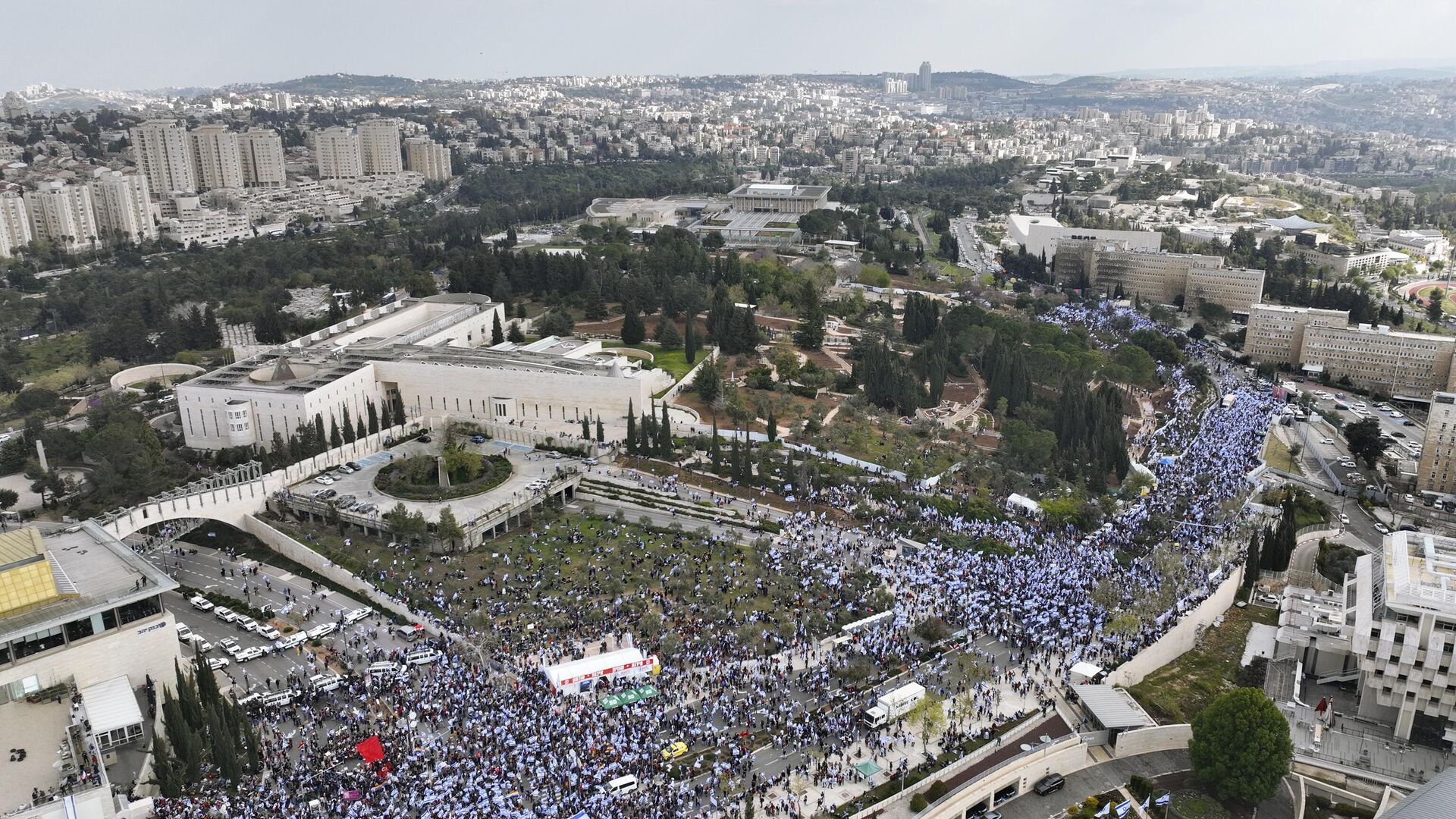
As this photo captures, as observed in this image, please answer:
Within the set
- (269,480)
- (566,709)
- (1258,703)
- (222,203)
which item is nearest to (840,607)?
(566,709)

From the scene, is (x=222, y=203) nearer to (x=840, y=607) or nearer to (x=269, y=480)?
(x=269, y=480)

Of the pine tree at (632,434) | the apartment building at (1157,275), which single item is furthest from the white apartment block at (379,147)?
the pine tree at (632,434)

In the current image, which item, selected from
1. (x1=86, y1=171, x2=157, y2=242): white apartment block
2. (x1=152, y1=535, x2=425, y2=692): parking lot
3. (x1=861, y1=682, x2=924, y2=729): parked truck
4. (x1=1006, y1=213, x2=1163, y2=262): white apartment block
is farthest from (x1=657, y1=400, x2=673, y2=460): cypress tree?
(x1=86, y1=171, x2=157, y2=242): white apartment block

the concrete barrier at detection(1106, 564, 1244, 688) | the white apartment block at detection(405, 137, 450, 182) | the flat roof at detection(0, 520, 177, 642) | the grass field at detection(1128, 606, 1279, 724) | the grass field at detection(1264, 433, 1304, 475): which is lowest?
the grass field at detection(1264, 433, 1304, 475)

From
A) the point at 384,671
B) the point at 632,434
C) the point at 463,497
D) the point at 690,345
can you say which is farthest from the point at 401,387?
the point at 384,671

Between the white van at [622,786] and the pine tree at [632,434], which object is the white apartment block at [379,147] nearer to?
the pine tree at [632,434]

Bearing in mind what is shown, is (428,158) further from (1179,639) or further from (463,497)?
(1179,639)

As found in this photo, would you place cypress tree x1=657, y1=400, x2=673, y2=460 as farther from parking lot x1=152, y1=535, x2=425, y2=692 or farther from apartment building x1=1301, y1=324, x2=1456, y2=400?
apartment building x1=1301, y1=324, x2=1456, y2=400
